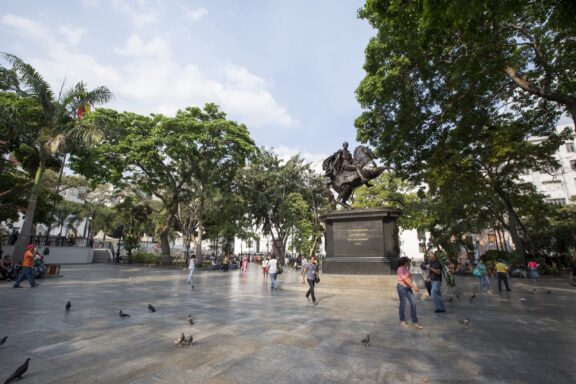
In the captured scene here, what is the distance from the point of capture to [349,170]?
14273 mm

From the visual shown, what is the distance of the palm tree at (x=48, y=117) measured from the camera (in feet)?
53.6

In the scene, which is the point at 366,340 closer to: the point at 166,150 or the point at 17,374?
the point at 17,374

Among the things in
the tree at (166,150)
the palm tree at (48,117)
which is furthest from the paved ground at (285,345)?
the tree at (166,150)

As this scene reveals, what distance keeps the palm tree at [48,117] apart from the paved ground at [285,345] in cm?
1043

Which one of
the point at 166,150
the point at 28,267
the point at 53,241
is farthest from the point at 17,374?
the point at 53,241

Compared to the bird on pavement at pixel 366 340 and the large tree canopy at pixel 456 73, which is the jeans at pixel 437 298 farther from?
the large tree canopy at pixel 456 73

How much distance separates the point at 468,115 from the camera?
1208 cm

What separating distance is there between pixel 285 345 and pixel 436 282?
5338 mm

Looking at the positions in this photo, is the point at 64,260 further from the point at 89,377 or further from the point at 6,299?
the point at 89,377

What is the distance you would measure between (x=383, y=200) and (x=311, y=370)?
1266 inches

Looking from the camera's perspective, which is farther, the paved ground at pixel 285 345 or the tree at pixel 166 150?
the tree at pixel 166 150

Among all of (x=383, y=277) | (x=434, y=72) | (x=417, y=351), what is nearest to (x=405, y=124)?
(x=434, y=72)

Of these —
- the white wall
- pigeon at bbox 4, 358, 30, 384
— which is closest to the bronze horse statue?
pigeon at bbox 4, 358, 30, 384

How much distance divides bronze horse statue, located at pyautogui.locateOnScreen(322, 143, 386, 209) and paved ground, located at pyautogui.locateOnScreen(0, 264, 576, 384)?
6.45m
